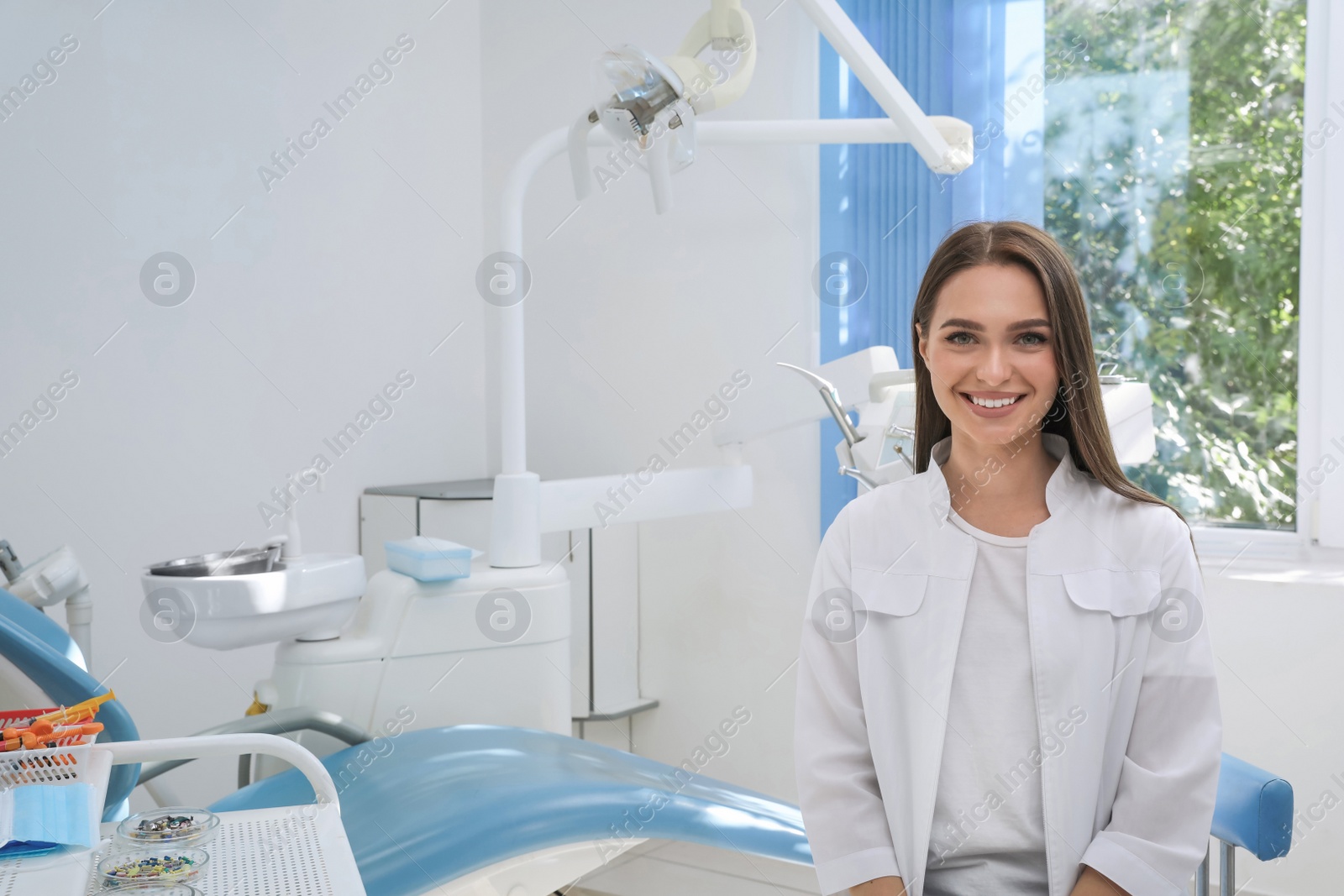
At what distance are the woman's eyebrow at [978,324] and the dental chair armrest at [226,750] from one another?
2.98 ft

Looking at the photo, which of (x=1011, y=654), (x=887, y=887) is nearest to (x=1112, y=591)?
(x=1011, y=654)

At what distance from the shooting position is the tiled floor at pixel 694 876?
2957 millimetres

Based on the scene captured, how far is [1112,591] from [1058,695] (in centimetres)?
14

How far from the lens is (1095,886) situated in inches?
46.3

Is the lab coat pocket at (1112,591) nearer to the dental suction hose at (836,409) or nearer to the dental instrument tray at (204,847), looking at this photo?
the dental instrument tray at (204,847)

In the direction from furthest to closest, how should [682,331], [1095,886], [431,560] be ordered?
[682,331] < [431,560] < [1095,886]

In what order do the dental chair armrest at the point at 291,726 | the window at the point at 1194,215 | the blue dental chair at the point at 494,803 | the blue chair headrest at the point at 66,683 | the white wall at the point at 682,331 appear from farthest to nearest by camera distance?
the white wall at the point at 682,331, the window at the point at 1194,215, the dental chair armrest at the point at 291,726, the blue dental chair at the point at 494,803, the blue chair headrest at the point at 66,683

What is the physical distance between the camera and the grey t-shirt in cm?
121

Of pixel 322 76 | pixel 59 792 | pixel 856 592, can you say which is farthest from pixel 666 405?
pixel 59 792

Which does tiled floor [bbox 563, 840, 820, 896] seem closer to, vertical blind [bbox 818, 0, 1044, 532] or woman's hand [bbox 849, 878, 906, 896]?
vertical blind [bbox 818, 0, 1044, 532]

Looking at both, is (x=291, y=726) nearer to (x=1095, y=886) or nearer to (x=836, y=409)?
(x=836, y=409)

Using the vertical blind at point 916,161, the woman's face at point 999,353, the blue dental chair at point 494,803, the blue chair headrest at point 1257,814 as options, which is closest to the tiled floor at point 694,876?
the blue dental chair at point 494,803

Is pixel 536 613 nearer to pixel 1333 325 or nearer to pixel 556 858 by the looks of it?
pixel 556 858

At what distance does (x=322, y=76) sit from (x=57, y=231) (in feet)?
3.21
